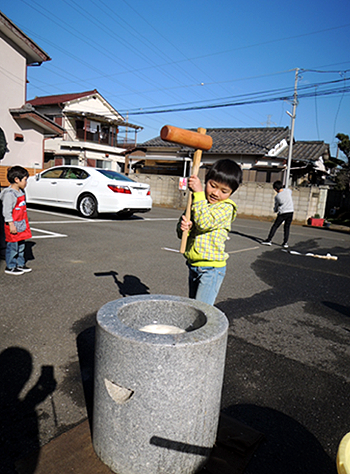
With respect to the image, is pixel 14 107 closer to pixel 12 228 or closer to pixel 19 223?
pixel 19 223

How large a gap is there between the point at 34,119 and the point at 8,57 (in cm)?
276

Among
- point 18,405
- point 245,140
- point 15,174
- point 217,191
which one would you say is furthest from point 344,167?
point 18,405

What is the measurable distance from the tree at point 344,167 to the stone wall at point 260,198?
251 inches

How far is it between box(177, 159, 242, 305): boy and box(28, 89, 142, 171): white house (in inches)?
1190

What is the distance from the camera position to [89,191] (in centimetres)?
1039

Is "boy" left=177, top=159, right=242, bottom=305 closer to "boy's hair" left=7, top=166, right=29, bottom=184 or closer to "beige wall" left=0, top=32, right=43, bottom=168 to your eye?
"boy's hair" left=7, top=166, right=29, bottom=184

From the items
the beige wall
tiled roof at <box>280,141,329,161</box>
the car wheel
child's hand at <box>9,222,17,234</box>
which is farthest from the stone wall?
child's hand at <box>9,222,17,234</box>

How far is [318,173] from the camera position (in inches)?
1047

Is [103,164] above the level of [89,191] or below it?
above

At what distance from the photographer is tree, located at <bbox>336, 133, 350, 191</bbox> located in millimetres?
22375

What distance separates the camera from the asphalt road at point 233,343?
2068mm

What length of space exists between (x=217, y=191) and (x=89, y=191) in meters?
8.38

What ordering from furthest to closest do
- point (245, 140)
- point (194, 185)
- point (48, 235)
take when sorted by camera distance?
1. point (245, 140)
2. point (48, 235)
3. point (194, 185)

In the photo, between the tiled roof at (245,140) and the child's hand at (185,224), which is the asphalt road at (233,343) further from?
the tiled roof at (245,140)
